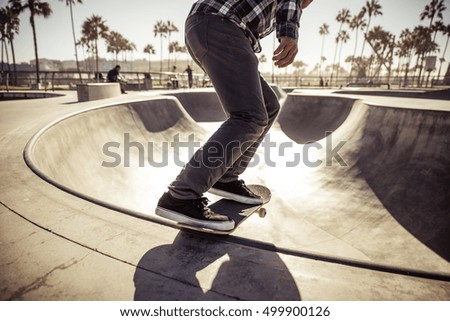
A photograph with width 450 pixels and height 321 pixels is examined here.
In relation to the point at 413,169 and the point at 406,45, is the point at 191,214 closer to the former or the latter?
the point at 413,169

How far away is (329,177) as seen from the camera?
6.40 m

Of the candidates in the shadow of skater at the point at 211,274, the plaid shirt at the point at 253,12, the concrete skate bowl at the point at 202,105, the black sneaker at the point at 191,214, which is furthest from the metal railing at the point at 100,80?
the shadow of skater at the point at 211,274

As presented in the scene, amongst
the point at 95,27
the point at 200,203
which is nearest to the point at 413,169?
the point at 200,203

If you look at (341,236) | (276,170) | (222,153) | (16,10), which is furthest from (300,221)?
(16,10)

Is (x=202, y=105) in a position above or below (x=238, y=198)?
above

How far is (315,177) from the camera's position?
6.66m

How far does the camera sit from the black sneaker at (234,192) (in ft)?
7.11

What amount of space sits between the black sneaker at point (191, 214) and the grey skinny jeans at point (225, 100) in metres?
0.07

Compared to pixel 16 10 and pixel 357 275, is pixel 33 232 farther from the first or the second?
pixel 16 10

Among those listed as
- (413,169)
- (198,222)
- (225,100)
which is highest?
(225,100)

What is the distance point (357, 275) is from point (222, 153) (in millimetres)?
997

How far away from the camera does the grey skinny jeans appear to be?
5.25 ft

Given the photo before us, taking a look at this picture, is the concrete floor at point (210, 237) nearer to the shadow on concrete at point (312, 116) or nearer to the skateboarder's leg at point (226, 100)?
the skateboarder's leg at point (226, 100)

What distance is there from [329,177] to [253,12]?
550 cm
